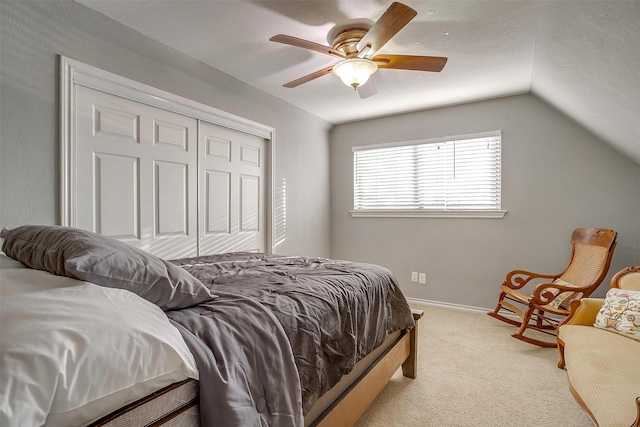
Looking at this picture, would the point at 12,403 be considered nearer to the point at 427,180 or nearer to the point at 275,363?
the point at 275,363

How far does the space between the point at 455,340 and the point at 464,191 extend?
1.73 m

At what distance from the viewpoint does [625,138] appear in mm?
2621

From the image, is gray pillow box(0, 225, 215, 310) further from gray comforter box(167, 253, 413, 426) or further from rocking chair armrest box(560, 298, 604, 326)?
rocking chair armrest box(560, 298, 604, 326)

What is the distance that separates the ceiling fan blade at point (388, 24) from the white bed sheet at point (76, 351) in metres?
1.64

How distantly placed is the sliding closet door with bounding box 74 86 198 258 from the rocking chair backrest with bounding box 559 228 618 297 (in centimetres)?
337

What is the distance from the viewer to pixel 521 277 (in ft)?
11.3

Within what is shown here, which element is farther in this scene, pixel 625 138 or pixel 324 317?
pixel 625 138

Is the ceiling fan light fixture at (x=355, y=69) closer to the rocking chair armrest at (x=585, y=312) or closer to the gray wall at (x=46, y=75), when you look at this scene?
the gray wall at (x=46, y=75)

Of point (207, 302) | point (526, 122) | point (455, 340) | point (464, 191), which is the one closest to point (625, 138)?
point (526, 122)

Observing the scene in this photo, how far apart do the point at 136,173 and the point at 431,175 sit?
3162 mm

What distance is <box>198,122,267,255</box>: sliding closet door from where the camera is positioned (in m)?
2.89

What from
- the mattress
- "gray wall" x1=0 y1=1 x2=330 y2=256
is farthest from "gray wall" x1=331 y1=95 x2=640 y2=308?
the mattress

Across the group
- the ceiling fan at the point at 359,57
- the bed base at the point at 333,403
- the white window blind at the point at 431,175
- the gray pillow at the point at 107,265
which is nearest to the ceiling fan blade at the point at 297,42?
the ceiling fan at the point at 359,57

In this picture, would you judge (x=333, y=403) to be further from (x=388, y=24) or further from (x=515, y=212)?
(x=515, y=212)
